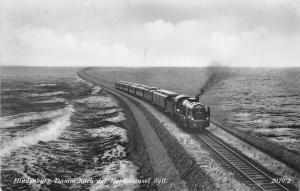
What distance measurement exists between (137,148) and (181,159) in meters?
7.13

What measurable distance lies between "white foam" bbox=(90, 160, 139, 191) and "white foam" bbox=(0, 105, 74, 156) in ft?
31.2

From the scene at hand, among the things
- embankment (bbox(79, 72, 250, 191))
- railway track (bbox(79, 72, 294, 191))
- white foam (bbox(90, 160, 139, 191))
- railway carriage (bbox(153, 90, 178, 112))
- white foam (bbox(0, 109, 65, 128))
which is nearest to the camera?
railway track (bbox(79, 72, 294, 191))

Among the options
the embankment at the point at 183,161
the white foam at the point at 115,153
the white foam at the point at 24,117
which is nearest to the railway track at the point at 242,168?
the embankment at the point at 183,161

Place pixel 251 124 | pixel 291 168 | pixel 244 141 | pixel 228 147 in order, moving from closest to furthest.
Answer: pixel 291 168
pixel 228 147
pixel 244 141
pixel 251 124

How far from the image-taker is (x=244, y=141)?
27766 mm

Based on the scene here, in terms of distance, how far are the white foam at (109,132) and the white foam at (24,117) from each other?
386 inches

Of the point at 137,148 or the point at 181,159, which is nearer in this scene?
the point at 181,159

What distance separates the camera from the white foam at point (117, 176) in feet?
68.7

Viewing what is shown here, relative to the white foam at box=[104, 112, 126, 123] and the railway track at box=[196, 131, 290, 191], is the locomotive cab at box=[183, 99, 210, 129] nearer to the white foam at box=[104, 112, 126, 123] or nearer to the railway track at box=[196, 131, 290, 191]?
the railway track at box=[196, 131, 290, 191]

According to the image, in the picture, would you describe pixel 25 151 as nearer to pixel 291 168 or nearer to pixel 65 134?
pixel 65 134

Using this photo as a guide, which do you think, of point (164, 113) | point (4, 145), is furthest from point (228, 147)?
point (4, 145)

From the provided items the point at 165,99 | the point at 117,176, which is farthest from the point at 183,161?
the point at 165,99

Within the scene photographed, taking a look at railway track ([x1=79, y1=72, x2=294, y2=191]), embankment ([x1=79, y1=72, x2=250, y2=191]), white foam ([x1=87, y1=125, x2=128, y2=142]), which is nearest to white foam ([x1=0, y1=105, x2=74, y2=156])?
white foam ([x1=87, y1=125, x2=128, y2=142])

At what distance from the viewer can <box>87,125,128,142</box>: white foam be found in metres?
35.2
